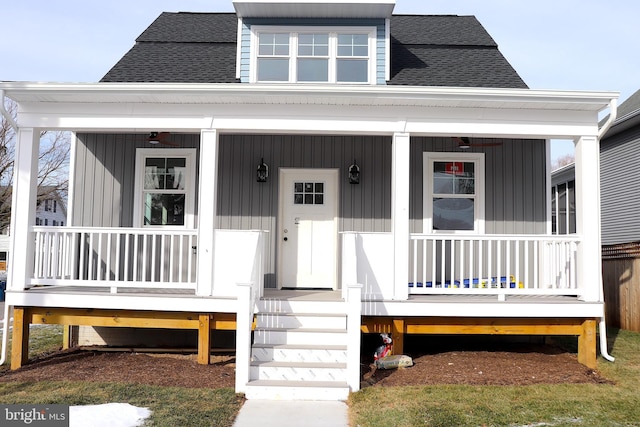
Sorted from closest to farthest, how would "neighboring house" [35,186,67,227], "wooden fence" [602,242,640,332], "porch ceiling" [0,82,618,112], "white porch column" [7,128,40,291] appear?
"porch ceiling" [0,82,618,112] < "white porch column" [7,128,40,291] < "wooden fence" [602,242,640,332] < "neighboring house" [35,186,67,227]

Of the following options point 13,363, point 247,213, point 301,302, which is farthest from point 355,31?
point 13,363

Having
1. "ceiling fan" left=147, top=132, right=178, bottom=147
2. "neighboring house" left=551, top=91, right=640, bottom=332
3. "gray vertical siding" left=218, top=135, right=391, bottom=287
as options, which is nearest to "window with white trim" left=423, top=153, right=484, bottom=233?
"gray vertical siding" left=218, top=135, right=391, bottom=287

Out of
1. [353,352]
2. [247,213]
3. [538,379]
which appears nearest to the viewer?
[353,352]

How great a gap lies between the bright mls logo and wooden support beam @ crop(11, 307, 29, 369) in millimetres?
1883

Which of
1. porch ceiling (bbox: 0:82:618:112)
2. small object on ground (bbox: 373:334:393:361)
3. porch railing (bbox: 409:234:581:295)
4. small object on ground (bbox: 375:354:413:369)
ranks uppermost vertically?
porch ceiling (bbox: 0:82:618:112)

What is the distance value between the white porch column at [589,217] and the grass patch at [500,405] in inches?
46.9

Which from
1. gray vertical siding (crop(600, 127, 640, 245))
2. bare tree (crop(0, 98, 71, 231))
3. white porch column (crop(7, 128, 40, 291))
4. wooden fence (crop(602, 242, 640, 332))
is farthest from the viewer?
bare tree (crop(0, 98, 71, 231))

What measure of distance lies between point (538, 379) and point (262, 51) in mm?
6234

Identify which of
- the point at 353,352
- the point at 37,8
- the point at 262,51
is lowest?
the point at 353,352

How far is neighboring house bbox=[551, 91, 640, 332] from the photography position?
924cm

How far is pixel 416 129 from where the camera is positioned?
6672mm

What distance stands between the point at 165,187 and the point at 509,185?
219 inches

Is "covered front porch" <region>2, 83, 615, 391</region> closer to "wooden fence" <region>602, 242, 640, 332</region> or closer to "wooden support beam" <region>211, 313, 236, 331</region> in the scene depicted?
"wooden support beam" <region>211, 313, 236, 331</region>

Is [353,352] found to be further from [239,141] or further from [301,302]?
[239,141]
